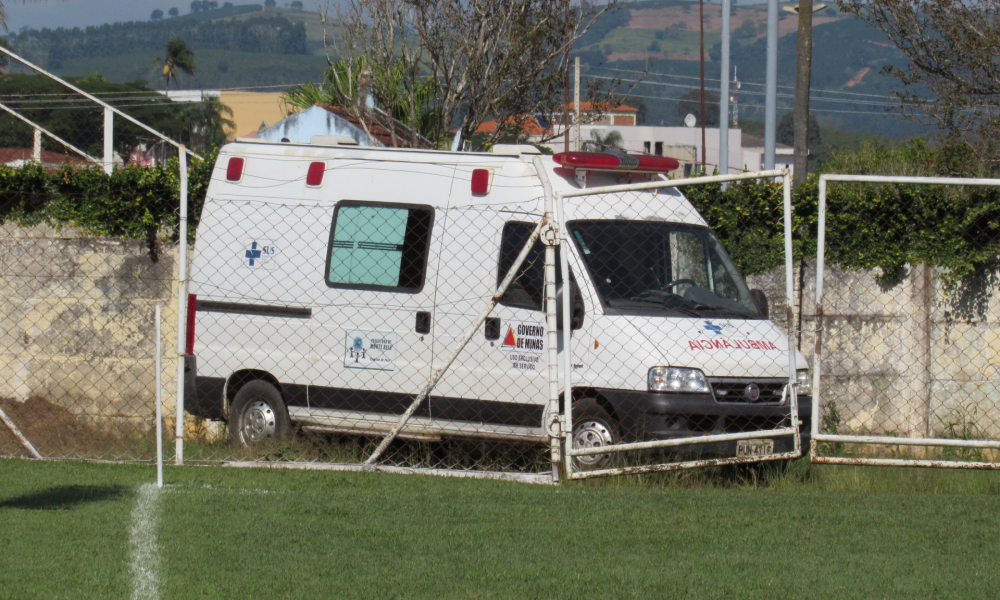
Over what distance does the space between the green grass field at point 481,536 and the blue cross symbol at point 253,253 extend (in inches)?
75.8

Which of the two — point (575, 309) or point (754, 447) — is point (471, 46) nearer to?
point (575, 309)

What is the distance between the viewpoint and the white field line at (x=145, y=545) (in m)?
4.14

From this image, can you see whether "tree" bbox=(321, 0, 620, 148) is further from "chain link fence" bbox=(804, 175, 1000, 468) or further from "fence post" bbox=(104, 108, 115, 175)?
"chain link fence" bbox=(804, 175, 1000, 468)

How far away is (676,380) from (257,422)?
3442 mm

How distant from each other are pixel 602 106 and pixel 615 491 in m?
10.8

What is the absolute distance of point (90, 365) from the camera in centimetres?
977

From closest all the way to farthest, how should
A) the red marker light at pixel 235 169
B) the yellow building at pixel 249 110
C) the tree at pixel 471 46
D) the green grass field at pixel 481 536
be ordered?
the green grass field at pixel 481 536
the red marker light at pixel 235 169
the tree at pixel 471 46
the yellow building at pixel 249 110

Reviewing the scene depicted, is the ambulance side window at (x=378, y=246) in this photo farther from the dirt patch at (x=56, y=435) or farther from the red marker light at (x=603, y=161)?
the dirt patch at (x=56, y=435)

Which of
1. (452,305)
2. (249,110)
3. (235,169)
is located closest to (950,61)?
(452,305)

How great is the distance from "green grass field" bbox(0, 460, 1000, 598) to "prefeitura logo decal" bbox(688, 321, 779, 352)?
877 mm

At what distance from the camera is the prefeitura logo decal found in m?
6.45

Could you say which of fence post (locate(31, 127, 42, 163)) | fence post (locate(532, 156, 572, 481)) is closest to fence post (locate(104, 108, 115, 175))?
fence post (locate(31, 127, 42, 163))

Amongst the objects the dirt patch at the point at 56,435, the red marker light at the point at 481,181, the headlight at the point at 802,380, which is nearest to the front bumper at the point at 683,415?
the headlight at the point at 802,380

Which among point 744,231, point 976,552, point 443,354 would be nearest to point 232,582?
point 443,354
